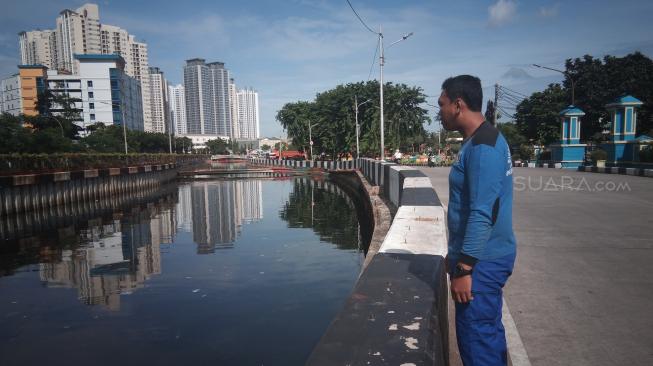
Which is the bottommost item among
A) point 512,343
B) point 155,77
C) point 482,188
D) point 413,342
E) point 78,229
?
point 78,229

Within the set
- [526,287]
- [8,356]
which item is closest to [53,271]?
[8,356]

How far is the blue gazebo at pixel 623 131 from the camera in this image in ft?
78.9

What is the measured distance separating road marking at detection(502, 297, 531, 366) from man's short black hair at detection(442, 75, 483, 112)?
1985mm

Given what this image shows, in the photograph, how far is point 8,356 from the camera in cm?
566

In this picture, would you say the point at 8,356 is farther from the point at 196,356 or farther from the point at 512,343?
the point at 512,343

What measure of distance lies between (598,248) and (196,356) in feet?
20.3

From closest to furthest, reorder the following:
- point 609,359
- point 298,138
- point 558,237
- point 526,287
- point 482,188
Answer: point 482,188 < point 609,359 < point 526,287 < point 558,237 < point 298,138

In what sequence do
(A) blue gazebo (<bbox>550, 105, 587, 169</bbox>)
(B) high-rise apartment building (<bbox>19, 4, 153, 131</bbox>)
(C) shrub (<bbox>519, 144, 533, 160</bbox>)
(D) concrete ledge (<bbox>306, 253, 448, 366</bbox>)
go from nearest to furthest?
(D) concrete ledge (<bbox>306, 253, 448, 366</bbox>) < (A) blue gazebo (<bbox>550, 105, 587, 169</bbox>) < (C) shrub (<bbox>519, 144, 533, 160</bbox>) < (B) high-rise apartment building (<bbox>19, 4, 153, 131</bbox>)

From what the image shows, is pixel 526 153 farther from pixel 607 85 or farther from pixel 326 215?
pixel 326 215

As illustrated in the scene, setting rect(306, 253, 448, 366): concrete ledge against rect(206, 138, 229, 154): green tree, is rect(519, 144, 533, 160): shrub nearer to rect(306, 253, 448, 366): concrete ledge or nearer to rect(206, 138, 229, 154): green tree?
rect(306, 253, 448, 366): concrete ledge

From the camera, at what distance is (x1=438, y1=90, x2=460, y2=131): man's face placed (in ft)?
8.00

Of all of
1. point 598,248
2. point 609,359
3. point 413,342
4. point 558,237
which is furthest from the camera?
point 558,237

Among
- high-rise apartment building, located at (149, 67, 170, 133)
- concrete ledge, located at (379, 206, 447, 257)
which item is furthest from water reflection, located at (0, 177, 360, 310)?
high-rise apartment building, located at (149, 67, 170, 133)

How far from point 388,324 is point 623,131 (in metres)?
29.3
